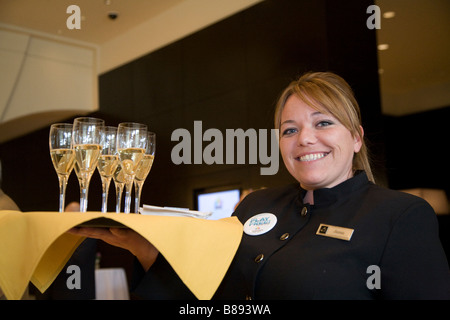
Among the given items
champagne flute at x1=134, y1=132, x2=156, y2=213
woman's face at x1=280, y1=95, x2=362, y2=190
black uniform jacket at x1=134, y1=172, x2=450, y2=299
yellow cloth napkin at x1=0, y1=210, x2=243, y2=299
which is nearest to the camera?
yellow cloth napkin at x1=0, y1=210, x2=243, y2=299

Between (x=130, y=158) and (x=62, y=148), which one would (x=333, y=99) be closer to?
(x=130, y=158)

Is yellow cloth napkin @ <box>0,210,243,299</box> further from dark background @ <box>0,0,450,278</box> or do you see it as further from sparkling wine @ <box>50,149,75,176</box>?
dark background @ <box>0,0,450,278</box>

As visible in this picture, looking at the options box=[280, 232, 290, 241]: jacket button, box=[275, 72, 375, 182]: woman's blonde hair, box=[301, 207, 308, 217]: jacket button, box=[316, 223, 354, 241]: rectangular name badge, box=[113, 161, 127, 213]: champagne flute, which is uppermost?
box=[275, 72, 375, 182]: woman's blonde hair

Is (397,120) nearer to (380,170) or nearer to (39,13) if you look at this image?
(380,170)

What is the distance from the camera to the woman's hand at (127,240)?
3.83 feet

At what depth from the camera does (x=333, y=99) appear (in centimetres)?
164

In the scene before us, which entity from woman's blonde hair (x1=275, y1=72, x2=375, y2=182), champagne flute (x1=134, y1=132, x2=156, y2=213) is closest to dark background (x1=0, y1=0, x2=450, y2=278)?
woman's blonde hair (x1=275, y1=72, x2=375, y2=182)

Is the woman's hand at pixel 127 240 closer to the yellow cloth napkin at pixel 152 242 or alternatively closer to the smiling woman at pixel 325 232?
the smiling woman at pixel 325 232

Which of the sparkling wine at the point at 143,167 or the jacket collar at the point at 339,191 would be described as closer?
the sparkling wine at the point at 143,167

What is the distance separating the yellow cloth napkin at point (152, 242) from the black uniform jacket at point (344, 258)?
0.72 ft

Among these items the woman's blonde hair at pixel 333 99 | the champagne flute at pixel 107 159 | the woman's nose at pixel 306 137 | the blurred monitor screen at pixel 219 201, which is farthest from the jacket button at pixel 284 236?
the blurred monitor screen at pixel 219 201

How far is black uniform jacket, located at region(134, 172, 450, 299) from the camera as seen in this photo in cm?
127

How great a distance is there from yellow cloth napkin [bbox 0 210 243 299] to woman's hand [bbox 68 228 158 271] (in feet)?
0.36

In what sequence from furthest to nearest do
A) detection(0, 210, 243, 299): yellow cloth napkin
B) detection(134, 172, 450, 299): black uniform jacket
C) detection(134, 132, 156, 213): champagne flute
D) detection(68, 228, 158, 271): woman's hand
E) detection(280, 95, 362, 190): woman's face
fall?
detection(280, 95, 362, 190): woman's face, detection(134, 132, 156, 213): champagne flute, detection(134, 172, 450, 299): black uniform jacket, detection(68, 228, 158, 271): woman's hand, detection(0, 210, 243, 299): yellow cloth napkin
